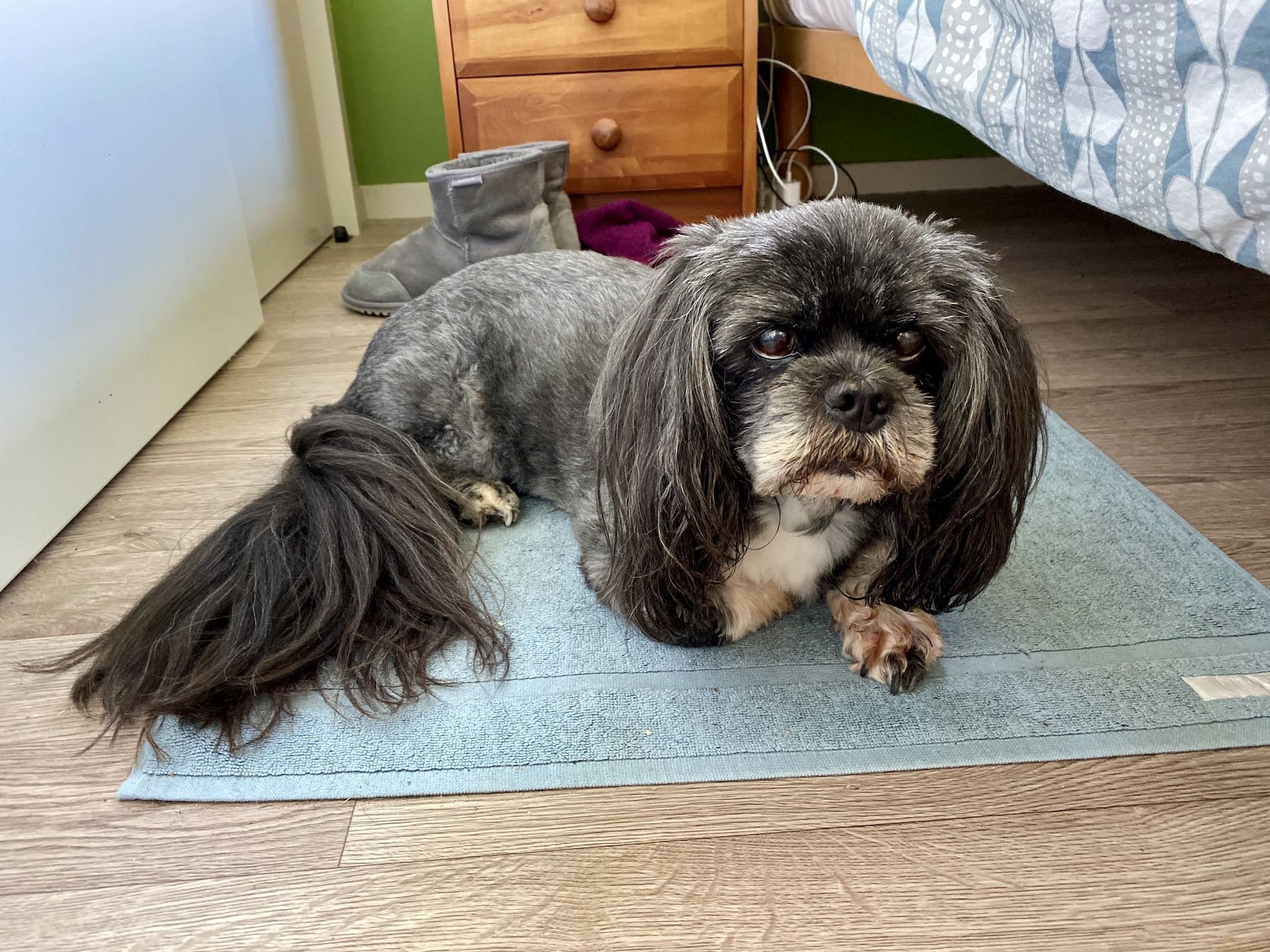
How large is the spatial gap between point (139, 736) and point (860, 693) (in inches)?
31.3

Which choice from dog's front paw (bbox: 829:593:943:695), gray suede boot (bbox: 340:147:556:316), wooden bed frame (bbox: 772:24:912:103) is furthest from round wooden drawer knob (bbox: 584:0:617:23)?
dog's front paw (bbox: 829:593:943:695)

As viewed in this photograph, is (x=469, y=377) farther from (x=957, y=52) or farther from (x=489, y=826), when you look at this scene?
(x=957, y=52)

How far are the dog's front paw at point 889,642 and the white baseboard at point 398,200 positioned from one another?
2840mm

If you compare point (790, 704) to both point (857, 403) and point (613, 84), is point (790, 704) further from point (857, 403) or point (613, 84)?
point (613, 84)

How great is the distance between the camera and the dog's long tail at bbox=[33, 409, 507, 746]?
1012 mm

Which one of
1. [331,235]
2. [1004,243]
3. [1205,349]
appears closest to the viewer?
[1205,349]

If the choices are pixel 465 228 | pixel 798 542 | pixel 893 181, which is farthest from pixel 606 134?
pixel 798 542

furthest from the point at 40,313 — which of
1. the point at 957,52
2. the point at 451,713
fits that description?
the point at 957,52

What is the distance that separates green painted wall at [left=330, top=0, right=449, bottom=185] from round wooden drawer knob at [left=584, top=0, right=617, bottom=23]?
0.97m

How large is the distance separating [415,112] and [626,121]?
1.21 metres

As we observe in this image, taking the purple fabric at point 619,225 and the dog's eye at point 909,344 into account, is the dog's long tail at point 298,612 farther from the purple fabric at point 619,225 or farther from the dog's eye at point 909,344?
the purple fabric at point 619,225

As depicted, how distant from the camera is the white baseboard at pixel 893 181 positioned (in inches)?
135

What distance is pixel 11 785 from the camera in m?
0.94

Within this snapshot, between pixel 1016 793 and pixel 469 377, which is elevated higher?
pixel 469 377
